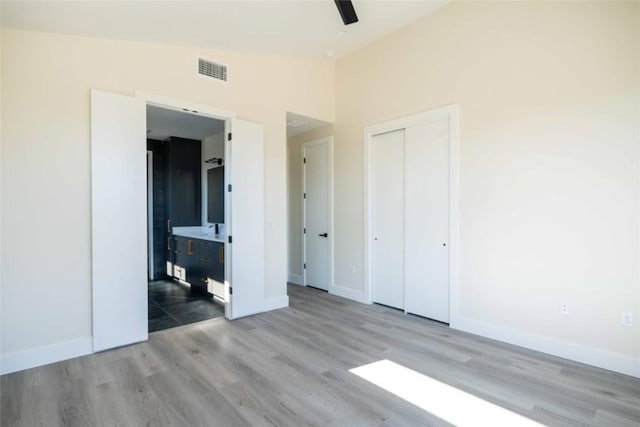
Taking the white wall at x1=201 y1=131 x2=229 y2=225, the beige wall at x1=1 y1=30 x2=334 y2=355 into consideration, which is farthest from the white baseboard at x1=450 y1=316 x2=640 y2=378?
the white wall at x1=201 y1=131 x2=229 y2=225

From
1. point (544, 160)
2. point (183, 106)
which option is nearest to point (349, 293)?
point (544, 160)

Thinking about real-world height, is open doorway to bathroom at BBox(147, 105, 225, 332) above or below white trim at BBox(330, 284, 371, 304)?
above

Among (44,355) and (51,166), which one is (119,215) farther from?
(44,355)

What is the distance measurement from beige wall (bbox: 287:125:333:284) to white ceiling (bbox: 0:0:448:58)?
171cm

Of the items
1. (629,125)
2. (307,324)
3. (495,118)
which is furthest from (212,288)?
(629,125)

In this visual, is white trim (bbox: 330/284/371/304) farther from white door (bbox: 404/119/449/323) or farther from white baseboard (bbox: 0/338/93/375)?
white baseboard (bbox: 0/338/93/375)

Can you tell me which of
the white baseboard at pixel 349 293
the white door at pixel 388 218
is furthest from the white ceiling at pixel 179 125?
the white baseboard at pixel 349 293

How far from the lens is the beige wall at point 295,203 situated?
5.61 meters

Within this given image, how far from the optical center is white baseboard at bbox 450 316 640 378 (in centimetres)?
251

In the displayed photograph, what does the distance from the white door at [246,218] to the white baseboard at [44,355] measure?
144cm

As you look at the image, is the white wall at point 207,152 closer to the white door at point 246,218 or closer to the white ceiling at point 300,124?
the white ceiling at point 300,124

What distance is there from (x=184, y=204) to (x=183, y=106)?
293cm

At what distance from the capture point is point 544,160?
2.88 m

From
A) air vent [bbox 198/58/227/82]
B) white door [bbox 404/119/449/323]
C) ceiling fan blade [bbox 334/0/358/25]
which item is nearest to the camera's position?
ceiling fan blade [bbox 334/0/358/25]
